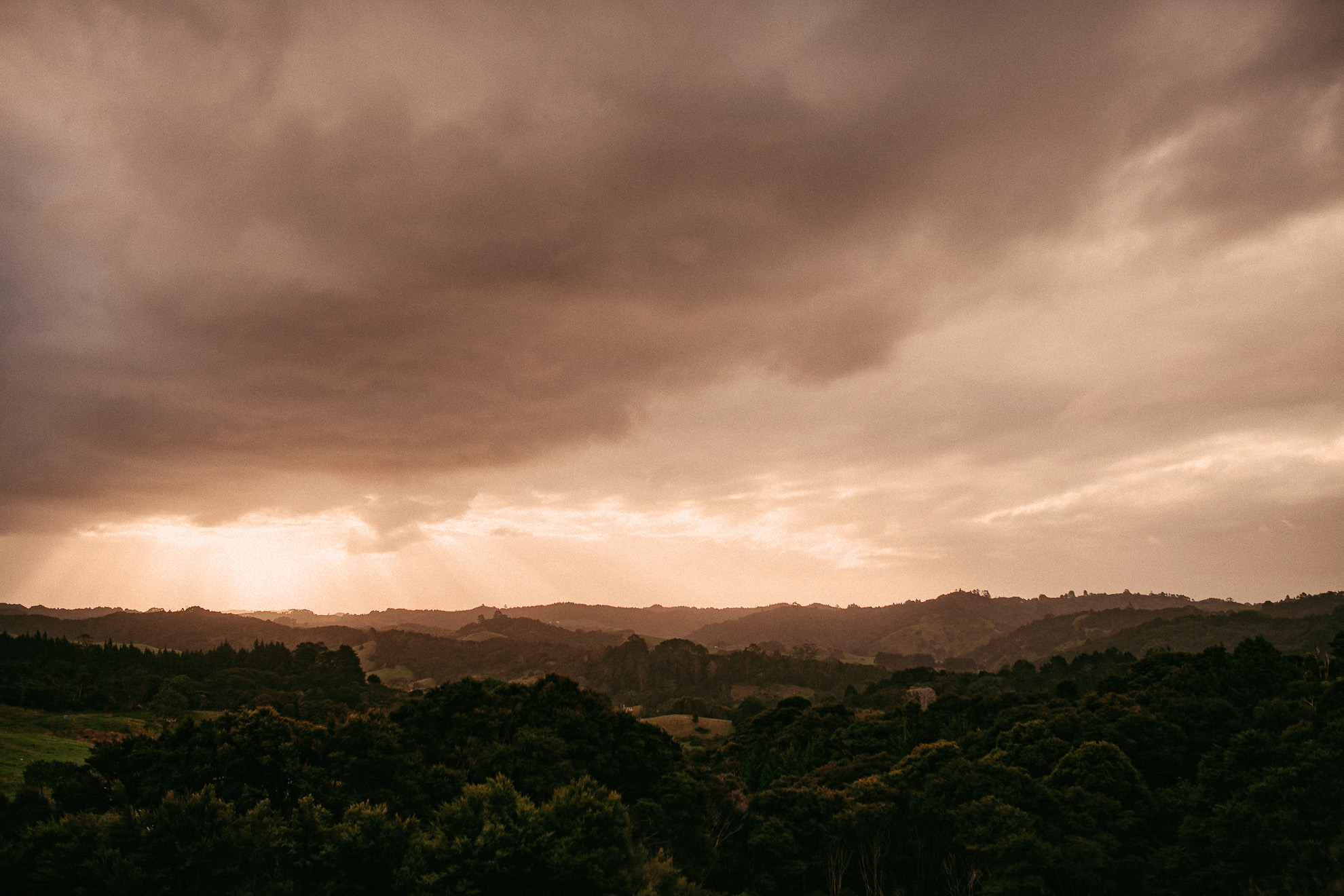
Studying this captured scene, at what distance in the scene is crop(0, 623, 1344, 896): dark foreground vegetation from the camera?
31.4 m

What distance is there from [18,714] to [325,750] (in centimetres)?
7733

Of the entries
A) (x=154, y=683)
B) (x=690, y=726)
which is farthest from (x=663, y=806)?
(x=154, y=683)

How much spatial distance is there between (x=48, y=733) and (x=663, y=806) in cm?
7865

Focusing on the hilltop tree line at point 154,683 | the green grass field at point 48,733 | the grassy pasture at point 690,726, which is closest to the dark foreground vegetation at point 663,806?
the green grass field at point 48,733

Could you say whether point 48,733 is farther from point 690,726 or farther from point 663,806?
point 690,726

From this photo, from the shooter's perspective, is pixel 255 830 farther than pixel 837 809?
No

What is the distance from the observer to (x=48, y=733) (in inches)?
3305

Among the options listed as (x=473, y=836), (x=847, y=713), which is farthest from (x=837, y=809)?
(x=847, y=713)

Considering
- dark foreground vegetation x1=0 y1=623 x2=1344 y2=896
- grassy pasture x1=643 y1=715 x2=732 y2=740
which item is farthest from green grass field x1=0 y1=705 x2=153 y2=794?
grassy pasture x1=643 y1=715 x2=732 y2=740

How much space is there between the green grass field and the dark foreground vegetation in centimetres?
2132

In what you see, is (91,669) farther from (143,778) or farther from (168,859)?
(168,859)

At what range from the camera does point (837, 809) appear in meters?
57.6

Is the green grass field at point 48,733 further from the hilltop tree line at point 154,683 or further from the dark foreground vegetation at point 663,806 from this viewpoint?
the dark foreground vegetation at point 663,806

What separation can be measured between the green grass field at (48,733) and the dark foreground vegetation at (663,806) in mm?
21322
